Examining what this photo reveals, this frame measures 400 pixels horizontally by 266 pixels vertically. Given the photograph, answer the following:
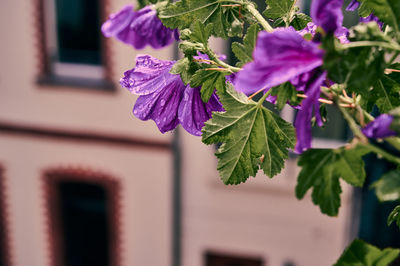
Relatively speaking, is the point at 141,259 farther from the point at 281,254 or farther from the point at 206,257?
the point at 281,254

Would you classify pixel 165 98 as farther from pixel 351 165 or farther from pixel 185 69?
pixel 351 165

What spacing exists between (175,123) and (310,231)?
5.15 metres

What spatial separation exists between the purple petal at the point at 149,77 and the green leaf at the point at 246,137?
0.14m

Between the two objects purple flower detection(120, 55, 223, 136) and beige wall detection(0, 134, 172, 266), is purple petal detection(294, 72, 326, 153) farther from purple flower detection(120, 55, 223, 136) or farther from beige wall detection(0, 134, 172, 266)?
beige wall detection(0, 134, 172, 266)

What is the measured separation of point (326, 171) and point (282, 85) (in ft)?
0.45

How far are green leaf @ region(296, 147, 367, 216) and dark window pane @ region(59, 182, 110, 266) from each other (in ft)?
20.3

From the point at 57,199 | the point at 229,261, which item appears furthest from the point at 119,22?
the point at 57,199

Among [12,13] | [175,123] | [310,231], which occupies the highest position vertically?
[12,13]

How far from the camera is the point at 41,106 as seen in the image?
6.25 metres

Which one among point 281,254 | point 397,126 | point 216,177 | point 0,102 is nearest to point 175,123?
point 397,126

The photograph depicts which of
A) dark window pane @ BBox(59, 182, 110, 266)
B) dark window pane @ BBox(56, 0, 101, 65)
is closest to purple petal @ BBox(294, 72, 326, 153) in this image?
dark window pane @ BBox(56, 0, 101, 65)

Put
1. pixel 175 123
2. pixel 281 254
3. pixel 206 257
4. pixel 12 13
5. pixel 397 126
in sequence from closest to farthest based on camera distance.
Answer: pixel 397 126
pixel 175 123
pixel 12 13
pixel 281 254
pixel 206 257

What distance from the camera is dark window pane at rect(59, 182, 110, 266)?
6.77m

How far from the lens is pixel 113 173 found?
635 cm
